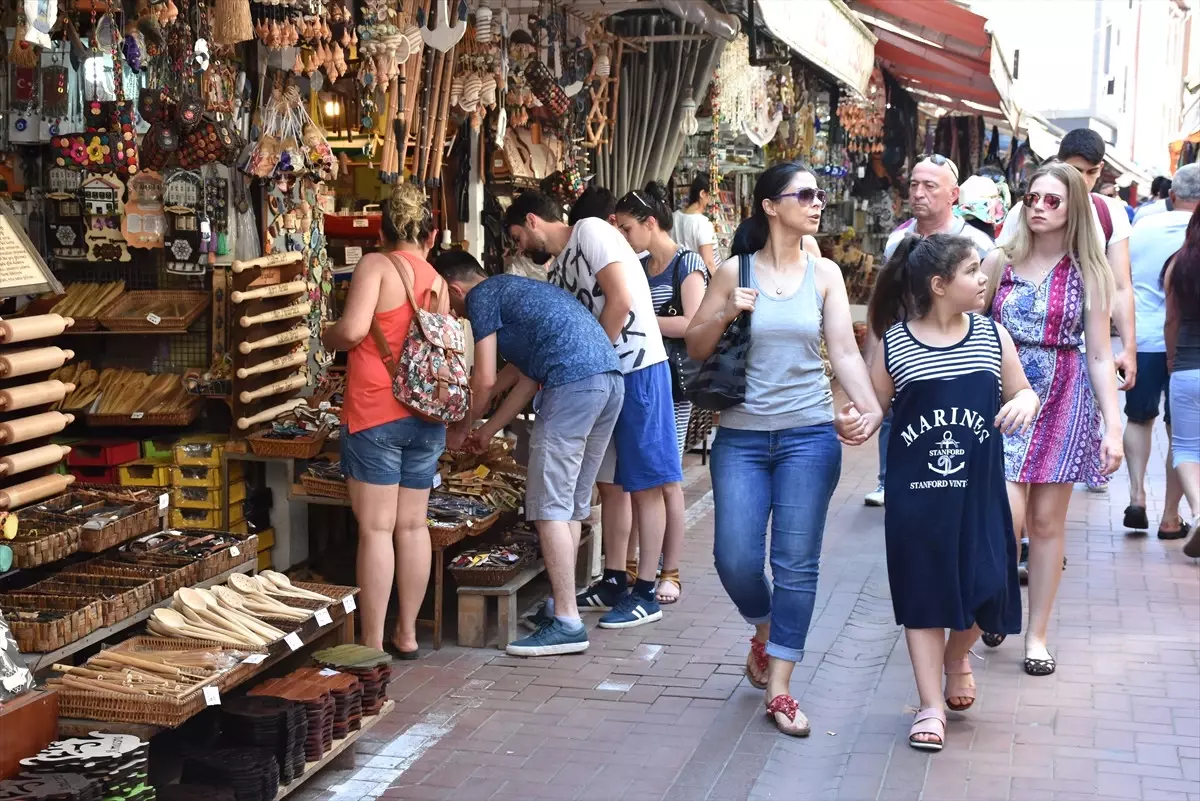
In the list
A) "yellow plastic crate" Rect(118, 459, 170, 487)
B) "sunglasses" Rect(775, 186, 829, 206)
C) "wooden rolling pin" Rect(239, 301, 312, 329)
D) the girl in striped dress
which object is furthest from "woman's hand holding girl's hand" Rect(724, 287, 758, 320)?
"yellow plastic crate" Rect(118, 459, 170, 487)

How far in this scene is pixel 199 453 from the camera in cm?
686

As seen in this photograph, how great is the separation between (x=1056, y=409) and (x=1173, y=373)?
240 cm

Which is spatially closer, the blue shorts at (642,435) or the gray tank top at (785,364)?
the gray tank top at (785,364)

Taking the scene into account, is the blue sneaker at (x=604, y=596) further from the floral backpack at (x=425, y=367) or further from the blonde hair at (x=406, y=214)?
the blonde hair at (x=406, y=214)

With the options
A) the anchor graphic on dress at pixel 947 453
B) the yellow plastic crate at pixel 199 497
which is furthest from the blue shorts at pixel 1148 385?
the yellow plastic crate at pixel 199 497

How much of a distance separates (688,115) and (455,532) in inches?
209

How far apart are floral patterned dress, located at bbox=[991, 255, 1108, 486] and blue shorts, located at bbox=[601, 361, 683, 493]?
1.50 meters

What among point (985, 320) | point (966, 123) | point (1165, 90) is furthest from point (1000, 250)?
point (1165, 90)

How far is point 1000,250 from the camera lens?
5695mm

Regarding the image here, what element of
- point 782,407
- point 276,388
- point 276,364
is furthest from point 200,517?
point 782,407

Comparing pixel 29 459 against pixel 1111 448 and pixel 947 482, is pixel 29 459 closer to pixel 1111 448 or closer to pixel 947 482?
pixel 947 482

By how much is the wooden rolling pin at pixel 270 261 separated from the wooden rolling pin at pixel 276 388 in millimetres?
578

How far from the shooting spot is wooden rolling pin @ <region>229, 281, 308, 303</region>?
22.0 feet

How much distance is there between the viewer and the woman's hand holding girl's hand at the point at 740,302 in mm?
4762
